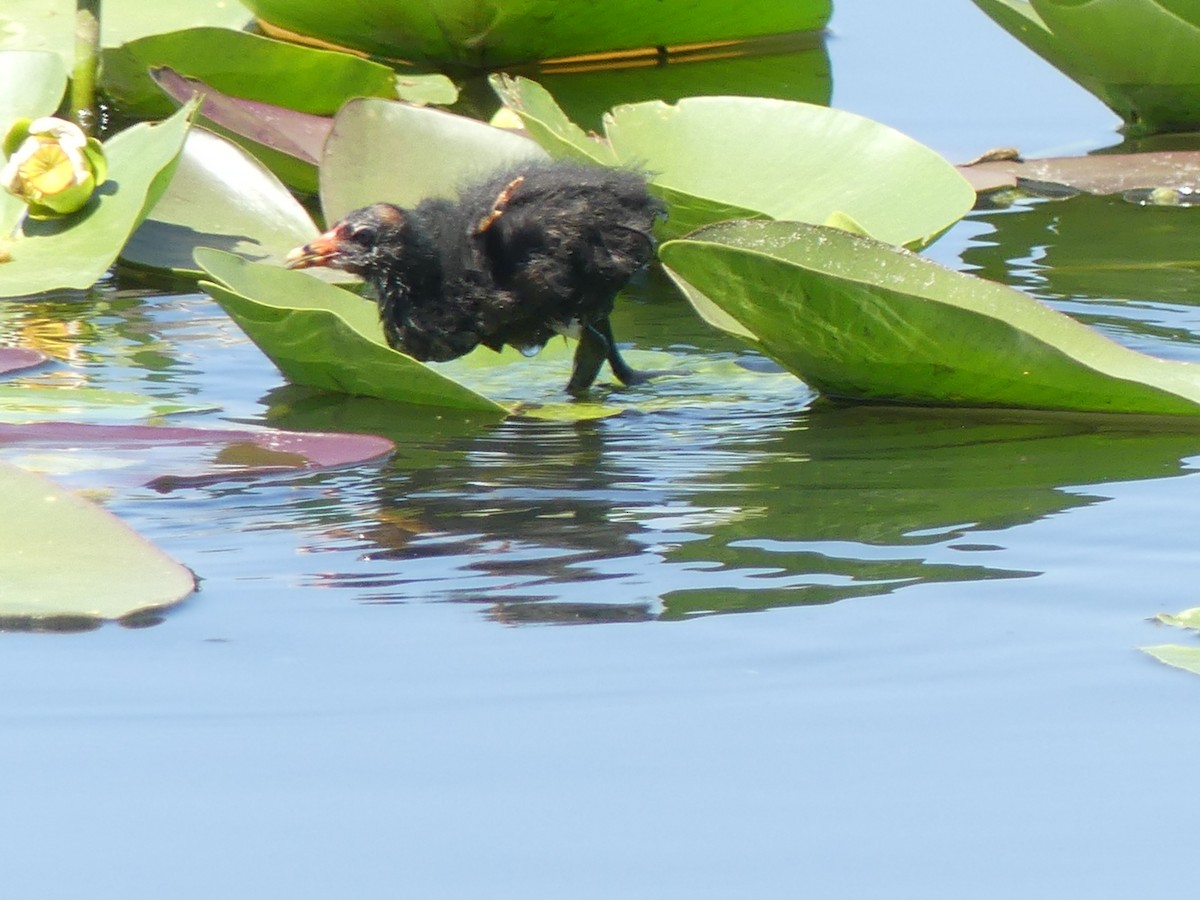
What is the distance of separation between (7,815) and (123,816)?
4.0 inches

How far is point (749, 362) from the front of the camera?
3637 millimetres

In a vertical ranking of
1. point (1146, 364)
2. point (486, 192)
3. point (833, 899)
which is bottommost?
point (833, 899)

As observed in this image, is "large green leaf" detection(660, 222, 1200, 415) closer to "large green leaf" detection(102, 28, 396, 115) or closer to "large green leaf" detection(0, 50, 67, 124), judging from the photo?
"large green leaf" detection(0, 50, 67, 124)

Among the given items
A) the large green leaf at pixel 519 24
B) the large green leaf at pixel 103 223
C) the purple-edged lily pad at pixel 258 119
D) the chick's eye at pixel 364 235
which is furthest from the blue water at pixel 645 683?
the large green leaf at pixel 519 24

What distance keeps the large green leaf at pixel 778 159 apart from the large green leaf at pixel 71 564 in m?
1.73

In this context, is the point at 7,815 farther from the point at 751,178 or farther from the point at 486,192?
the point at 751,178

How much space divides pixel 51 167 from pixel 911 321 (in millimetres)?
1832

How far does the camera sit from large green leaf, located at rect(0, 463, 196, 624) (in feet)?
6.84

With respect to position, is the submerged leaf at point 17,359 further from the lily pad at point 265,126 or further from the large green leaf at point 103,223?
the lily pad at point 265,126

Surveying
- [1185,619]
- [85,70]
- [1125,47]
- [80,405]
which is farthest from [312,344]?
[1125,47]

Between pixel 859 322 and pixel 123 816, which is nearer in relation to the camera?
pixel 123 816

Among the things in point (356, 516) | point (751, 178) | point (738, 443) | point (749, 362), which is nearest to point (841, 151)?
point (751, 178)

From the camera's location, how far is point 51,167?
12.1ft

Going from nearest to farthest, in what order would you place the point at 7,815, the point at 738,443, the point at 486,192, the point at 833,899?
the point at 833,899, the point at 7,815, the point at 738,443, the point at 486,192
